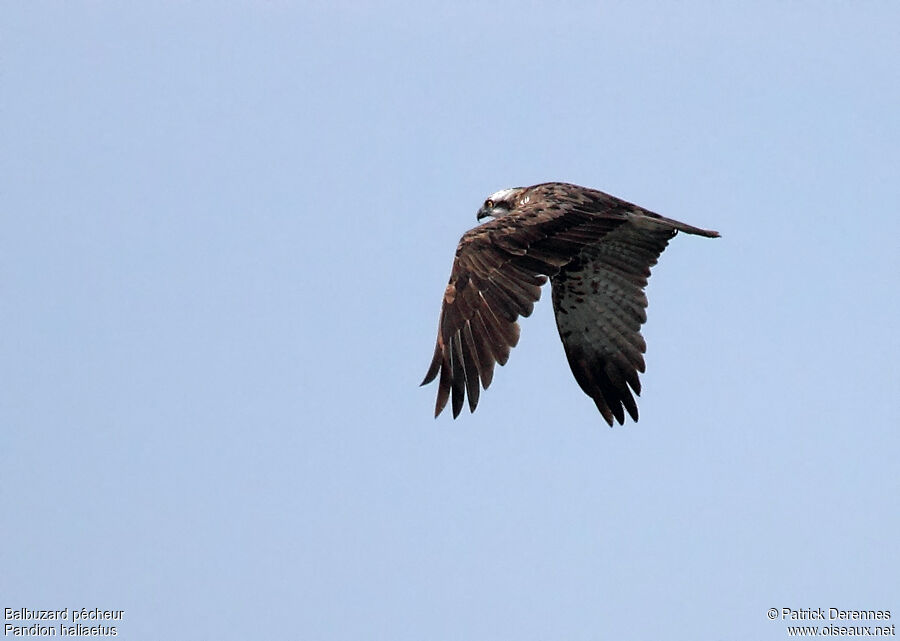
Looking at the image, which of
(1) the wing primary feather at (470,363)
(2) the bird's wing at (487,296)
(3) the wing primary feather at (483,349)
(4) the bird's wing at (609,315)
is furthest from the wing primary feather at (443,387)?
(4) the bird's wing at (609,315)

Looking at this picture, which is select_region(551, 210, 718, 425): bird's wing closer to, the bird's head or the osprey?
the osprey

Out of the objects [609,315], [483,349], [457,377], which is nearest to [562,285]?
[609,315]

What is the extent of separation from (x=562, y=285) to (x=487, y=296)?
3.26 metres

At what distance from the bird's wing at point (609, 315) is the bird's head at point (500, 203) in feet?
3.22

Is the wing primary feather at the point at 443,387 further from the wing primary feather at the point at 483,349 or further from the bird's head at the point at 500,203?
the bird's head at the point at 500,203

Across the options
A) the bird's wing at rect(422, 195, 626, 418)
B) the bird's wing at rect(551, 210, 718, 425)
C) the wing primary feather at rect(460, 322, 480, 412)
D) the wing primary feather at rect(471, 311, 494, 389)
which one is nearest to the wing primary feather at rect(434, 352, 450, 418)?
the bird's wing at rect(422, 195, 626, 418)

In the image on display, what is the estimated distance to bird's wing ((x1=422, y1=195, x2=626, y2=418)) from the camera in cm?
1441

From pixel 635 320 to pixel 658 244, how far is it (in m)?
0.91

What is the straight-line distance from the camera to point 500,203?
713 inches

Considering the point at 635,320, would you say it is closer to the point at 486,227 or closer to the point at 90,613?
the point at 486,227

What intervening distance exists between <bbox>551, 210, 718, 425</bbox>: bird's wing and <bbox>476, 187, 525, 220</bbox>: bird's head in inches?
38.6

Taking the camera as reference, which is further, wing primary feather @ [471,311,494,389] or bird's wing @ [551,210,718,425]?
bird's wing @ [551,210,718,425]

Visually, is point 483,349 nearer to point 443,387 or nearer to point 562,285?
point 443,387

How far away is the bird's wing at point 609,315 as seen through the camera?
17.4m
